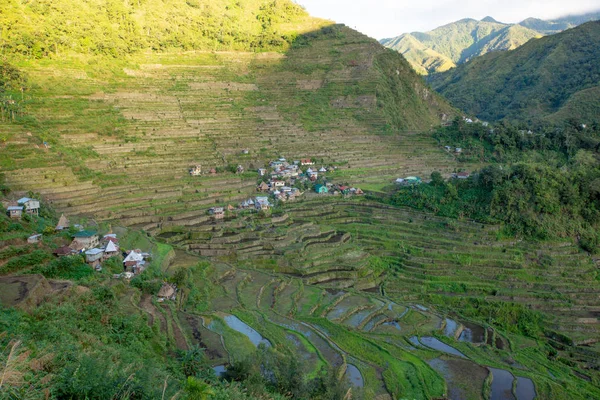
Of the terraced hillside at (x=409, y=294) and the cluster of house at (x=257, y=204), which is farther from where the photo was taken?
the cluster of house at (x=257, y=204)

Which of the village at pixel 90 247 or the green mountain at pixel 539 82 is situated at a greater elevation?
the green mountain at pixel 539 82

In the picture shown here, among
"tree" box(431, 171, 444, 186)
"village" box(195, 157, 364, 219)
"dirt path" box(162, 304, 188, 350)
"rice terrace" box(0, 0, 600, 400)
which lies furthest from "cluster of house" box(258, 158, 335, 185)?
"dirt path" box(162, 304, 188, 350)

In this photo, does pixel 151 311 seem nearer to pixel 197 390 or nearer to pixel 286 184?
pixel 197 390

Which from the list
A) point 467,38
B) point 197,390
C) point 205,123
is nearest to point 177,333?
point 197,390

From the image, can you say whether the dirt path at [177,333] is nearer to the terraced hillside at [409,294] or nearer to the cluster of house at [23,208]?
the terraced hillside at [409,294]

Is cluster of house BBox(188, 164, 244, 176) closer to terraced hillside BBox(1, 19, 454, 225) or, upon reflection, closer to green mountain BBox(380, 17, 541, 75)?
terraced hillside BBox(1, 19, 454, 225)

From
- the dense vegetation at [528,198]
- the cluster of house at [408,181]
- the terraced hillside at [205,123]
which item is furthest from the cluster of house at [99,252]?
the cluster of house at [408,181]
